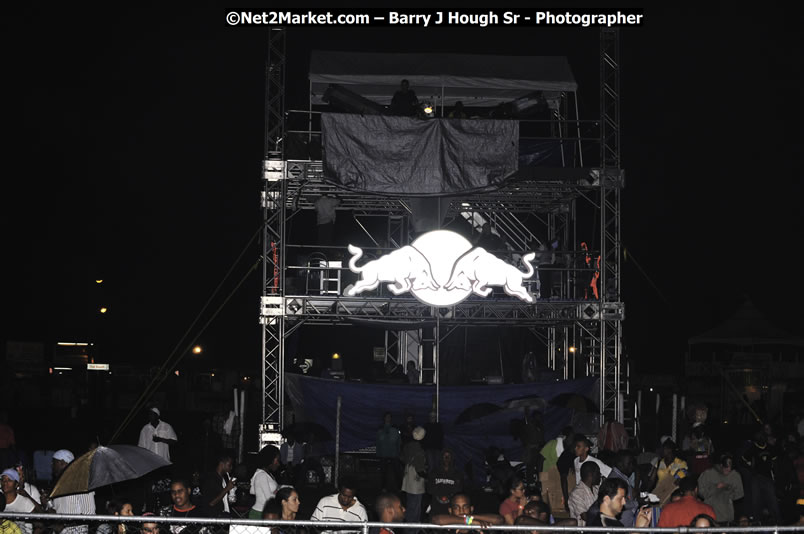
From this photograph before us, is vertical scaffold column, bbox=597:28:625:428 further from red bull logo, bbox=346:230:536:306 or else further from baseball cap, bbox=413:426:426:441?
baseball cap, bbox=413:426:426:441

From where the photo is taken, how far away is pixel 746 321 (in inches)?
1105

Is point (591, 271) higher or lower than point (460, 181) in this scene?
lower

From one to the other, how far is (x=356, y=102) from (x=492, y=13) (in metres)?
4.21

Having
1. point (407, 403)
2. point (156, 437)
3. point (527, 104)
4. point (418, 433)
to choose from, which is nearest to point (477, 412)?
point (407, 403)

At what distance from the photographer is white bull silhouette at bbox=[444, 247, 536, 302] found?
18812 mm

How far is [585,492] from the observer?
10938 mm

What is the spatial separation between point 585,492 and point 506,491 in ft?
5.84

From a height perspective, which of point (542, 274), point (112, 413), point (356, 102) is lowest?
point (112, 413)

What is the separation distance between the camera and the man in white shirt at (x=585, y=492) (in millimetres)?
10734

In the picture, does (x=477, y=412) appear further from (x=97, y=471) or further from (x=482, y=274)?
(x=97, y=471)

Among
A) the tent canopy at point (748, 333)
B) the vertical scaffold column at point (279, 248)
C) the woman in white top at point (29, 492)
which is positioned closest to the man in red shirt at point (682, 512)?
the woman in white top at point (29, 492)

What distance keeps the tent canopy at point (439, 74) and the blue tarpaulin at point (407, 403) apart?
671 centimetres

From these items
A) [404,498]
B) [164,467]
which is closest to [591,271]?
[404,498]

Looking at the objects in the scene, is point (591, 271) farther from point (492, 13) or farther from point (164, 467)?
point (164, 467)
